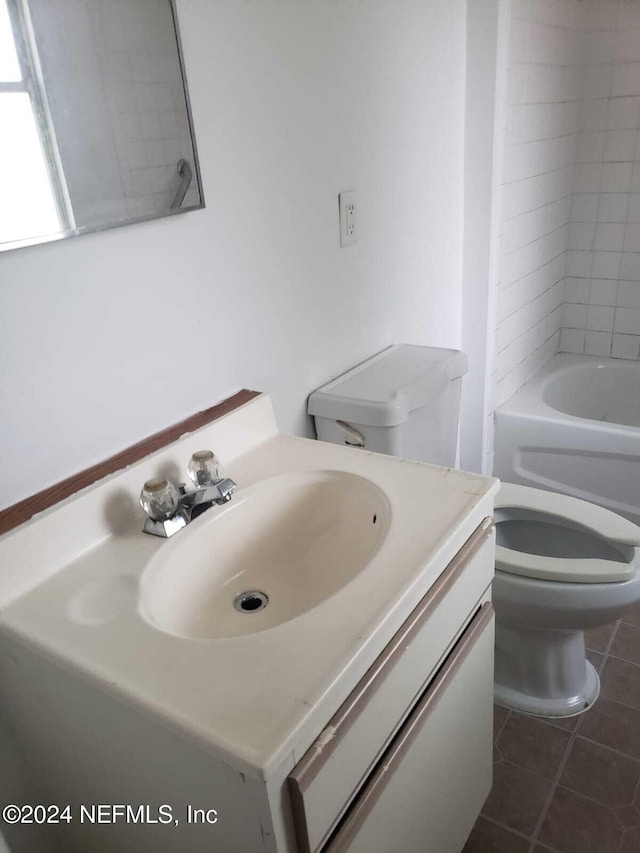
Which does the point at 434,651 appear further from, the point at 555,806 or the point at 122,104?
the point at 122,104

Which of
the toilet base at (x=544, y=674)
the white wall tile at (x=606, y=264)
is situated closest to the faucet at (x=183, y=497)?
the toilet base at (x=544, y=674)

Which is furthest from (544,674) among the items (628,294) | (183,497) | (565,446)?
(628,294)

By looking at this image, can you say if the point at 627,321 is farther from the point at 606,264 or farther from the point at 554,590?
the point at 554,590

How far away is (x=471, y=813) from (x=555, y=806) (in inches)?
12.3

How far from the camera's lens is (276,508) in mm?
1098

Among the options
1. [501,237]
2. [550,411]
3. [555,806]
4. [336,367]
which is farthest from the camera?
[550,411]

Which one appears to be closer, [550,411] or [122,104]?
[122,104]

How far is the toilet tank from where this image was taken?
1.37 m

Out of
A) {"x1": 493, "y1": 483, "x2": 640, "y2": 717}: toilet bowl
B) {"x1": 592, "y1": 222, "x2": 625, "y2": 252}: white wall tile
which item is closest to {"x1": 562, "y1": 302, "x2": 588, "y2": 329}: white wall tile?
{"x1": 592, "y1": 222, "x2": 625, "y2": 252}: white wall tile

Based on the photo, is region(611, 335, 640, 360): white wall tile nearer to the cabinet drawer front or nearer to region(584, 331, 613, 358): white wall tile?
region(584, 331, 613, 358): white wall tile

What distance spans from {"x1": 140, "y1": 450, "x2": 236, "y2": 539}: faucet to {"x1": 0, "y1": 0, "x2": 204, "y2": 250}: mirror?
1.21ft

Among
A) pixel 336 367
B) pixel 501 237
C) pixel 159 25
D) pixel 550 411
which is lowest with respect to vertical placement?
pixel 550 411

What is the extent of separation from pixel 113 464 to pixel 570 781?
119 centimetres

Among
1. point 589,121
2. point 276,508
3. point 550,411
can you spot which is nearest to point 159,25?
point 276,508
